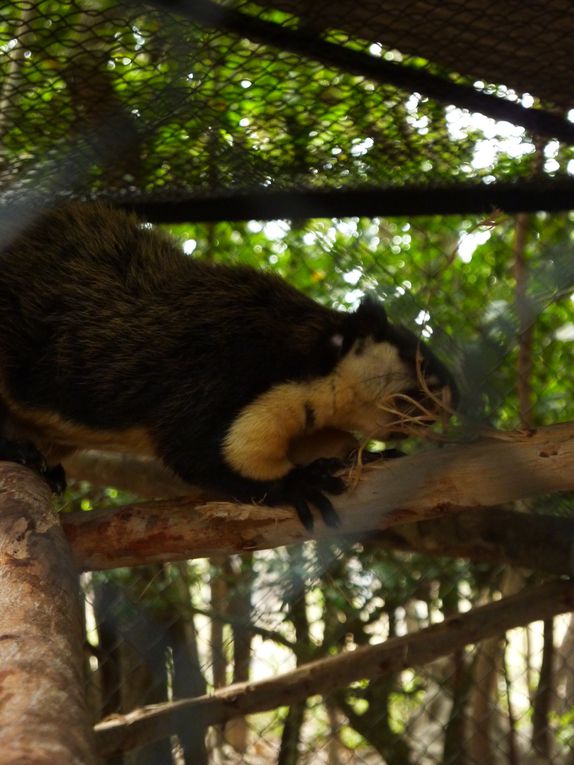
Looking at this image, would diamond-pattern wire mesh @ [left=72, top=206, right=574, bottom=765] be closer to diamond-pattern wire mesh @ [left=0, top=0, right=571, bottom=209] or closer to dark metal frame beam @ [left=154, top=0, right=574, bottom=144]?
diamond-pattern wire mesh @ [left=0, top=0, right=571, bottom=209]

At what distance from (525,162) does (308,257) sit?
111 cm

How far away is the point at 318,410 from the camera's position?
2.45m

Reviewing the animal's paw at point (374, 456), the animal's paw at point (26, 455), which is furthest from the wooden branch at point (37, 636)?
the animal's paw at point (374, 456)

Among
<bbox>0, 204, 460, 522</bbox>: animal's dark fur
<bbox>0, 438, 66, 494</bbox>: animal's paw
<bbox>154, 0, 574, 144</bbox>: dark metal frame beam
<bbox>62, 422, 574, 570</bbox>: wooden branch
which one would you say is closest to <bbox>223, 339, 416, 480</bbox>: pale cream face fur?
<bbox>0, 204, 460, 522</bbox>: animal's dark fur

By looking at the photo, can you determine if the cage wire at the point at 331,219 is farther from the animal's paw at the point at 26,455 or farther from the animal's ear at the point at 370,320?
the animal's paw at the point at 26,455

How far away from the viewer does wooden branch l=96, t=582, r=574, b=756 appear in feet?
9.11

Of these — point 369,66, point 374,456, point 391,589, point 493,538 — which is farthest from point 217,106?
point 391,589

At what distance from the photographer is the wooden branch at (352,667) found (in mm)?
2775

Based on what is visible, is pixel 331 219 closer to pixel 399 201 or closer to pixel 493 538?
pixel 399 201

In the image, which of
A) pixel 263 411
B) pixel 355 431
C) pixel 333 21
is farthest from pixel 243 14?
pixel 355 431

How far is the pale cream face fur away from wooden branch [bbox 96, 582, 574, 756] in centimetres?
71

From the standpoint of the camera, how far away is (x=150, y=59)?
2291 mm

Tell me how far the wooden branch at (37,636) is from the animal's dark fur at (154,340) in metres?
0.37

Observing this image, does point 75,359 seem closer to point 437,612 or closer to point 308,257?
point 308,257
